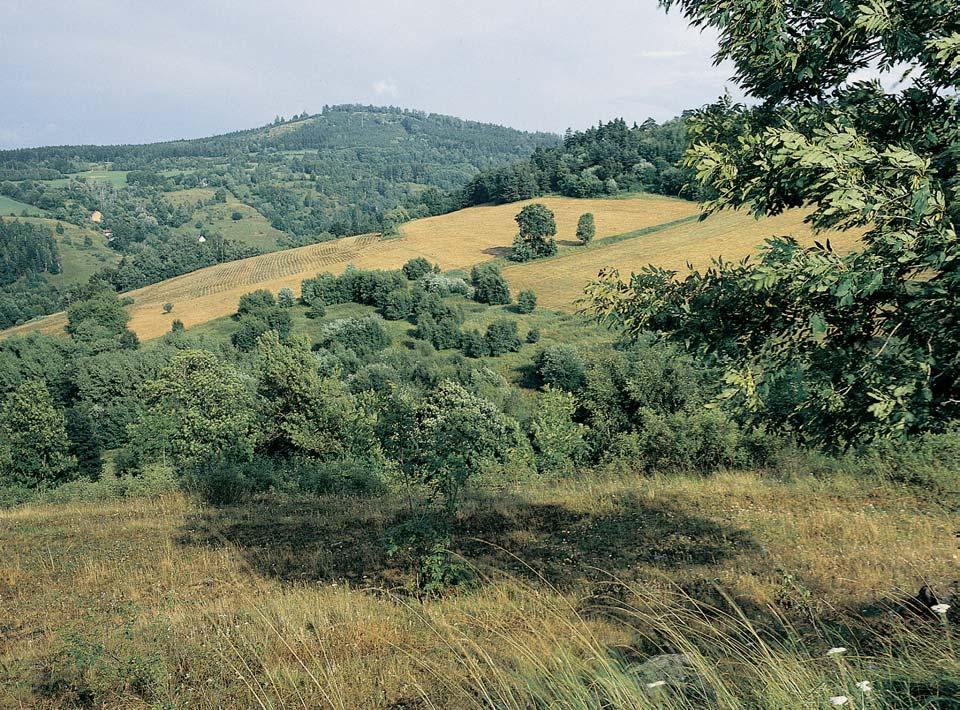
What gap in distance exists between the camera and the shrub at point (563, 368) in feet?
160

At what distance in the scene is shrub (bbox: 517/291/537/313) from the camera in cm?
6688

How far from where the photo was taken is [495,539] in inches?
432

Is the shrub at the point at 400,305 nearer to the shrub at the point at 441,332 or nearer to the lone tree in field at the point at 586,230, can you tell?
the shrub at the point at 441,332

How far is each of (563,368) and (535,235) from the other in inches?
1532

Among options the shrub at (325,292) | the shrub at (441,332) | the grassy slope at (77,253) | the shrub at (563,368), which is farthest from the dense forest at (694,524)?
the grassy slope at (77,253)

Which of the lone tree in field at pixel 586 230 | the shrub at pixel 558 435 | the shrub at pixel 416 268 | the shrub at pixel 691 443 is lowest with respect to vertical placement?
the shrub at pixel 558 435

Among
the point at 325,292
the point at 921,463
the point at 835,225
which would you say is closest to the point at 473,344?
the point at 325,292

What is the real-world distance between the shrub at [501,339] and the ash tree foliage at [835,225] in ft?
172

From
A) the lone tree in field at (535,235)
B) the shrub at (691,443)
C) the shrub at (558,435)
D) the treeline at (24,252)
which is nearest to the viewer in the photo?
the shrub at (691,443)

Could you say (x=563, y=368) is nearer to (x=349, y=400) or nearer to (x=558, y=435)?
(x=349, y=400)

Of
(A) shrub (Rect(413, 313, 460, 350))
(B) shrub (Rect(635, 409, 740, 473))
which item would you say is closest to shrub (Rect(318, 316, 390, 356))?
(A) shrub (Rect(413, 313, 460, 350))

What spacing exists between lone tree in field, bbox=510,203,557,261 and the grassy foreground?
2767 inches

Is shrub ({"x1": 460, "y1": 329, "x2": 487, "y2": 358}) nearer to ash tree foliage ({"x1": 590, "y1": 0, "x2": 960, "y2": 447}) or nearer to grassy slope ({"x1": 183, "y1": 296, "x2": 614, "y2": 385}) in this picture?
grassy slope ({"x1": 183, "y1": 296, "x2": 614, "y2": 385})

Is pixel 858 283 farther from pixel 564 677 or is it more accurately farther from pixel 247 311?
pixel 247 311
